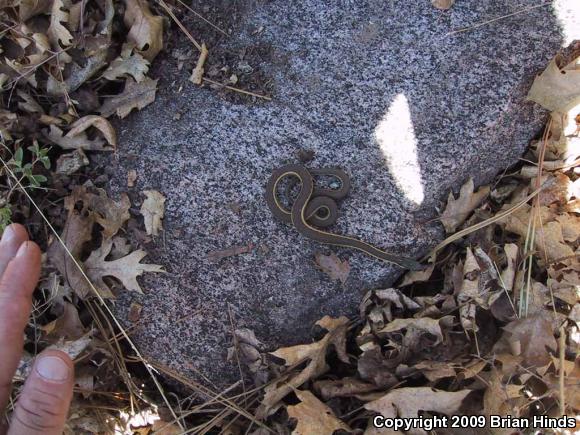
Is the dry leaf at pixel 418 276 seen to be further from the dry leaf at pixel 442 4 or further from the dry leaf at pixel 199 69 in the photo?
the dry leaf at pixel 199 69

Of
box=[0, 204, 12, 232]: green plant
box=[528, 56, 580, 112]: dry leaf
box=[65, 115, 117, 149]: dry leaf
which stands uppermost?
box=[528, 56, 580, 112]: dry leaf

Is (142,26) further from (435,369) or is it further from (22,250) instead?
(435,369)

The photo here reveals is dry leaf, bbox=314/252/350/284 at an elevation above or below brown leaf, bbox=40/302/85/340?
A: above

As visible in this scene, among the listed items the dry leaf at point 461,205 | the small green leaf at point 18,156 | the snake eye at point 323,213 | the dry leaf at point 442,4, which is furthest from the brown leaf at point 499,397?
the small green leaf at point 18,156

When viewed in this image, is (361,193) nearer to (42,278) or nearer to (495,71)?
(495,71)

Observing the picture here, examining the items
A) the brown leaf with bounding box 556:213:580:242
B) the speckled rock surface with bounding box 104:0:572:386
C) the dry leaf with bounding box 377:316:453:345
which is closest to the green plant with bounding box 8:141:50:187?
the speckled rock surface with bounding box 104:0:572:386

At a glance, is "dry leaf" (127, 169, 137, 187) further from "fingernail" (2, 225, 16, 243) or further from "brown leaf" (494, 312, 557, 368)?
"brown leaf" (494, 312, 557, 368)
